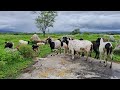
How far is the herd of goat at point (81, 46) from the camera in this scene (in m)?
5.42

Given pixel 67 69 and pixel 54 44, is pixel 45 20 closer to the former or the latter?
pixel 54 44

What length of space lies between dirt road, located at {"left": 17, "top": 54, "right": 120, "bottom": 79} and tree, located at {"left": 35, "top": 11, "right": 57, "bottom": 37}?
1.53 feet

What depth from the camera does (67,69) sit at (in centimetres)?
534

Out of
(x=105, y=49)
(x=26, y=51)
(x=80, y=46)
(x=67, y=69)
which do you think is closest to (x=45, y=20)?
(x=26, y=51)

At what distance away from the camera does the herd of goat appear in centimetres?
542

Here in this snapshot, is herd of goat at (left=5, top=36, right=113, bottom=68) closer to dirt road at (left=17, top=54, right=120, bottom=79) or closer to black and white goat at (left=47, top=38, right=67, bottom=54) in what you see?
black and white goat at (left=47, top=38, right=67, bottom=54)

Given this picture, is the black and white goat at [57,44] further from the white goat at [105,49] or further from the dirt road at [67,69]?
the white goat at [105,49]

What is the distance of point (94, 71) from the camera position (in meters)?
5.36

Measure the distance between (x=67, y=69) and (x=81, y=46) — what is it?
1.44ft

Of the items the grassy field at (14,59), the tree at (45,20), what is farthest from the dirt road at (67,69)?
the tree at (45,20)

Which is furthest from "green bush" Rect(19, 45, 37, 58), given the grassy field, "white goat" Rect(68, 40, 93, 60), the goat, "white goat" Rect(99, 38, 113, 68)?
"white goat" Rect(99, 38, 113, 68)

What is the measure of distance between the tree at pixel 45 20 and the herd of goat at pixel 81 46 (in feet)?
0.66
